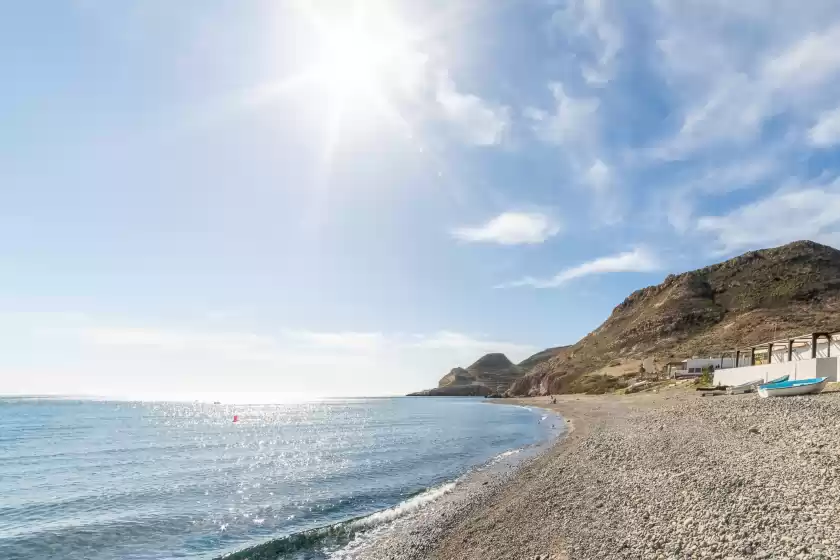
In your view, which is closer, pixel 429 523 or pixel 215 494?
pixel 429 523

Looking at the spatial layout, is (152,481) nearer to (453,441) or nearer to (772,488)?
(453,441)

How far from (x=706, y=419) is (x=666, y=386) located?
4127cm

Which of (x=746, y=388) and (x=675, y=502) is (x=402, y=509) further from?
(x=746, y=388)

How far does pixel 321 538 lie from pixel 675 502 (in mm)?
13474

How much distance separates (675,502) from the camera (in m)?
13.9

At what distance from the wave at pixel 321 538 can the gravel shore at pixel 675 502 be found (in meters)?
2.02

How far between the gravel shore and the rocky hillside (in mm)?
75522

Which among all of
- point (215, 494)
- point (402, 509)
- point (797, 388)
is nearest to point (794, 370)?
point (797, 388)

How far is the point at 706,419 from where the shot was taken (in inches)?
1116

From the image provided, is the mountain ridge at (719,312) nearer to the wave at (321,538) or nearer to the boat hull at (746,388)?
the boat hull at (746,388)

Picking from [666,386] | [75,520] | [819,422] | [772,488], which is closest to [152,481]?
[75,520]

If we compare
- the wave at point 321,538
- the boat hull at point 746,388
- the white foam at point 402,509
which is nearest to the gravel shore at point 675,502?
the white foam at point 402,509

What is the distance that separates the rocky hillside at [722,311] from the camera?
94.4 m

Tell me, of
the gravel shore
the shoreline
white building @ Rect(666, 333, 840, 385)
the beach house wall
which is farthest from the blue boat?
the shoreline
